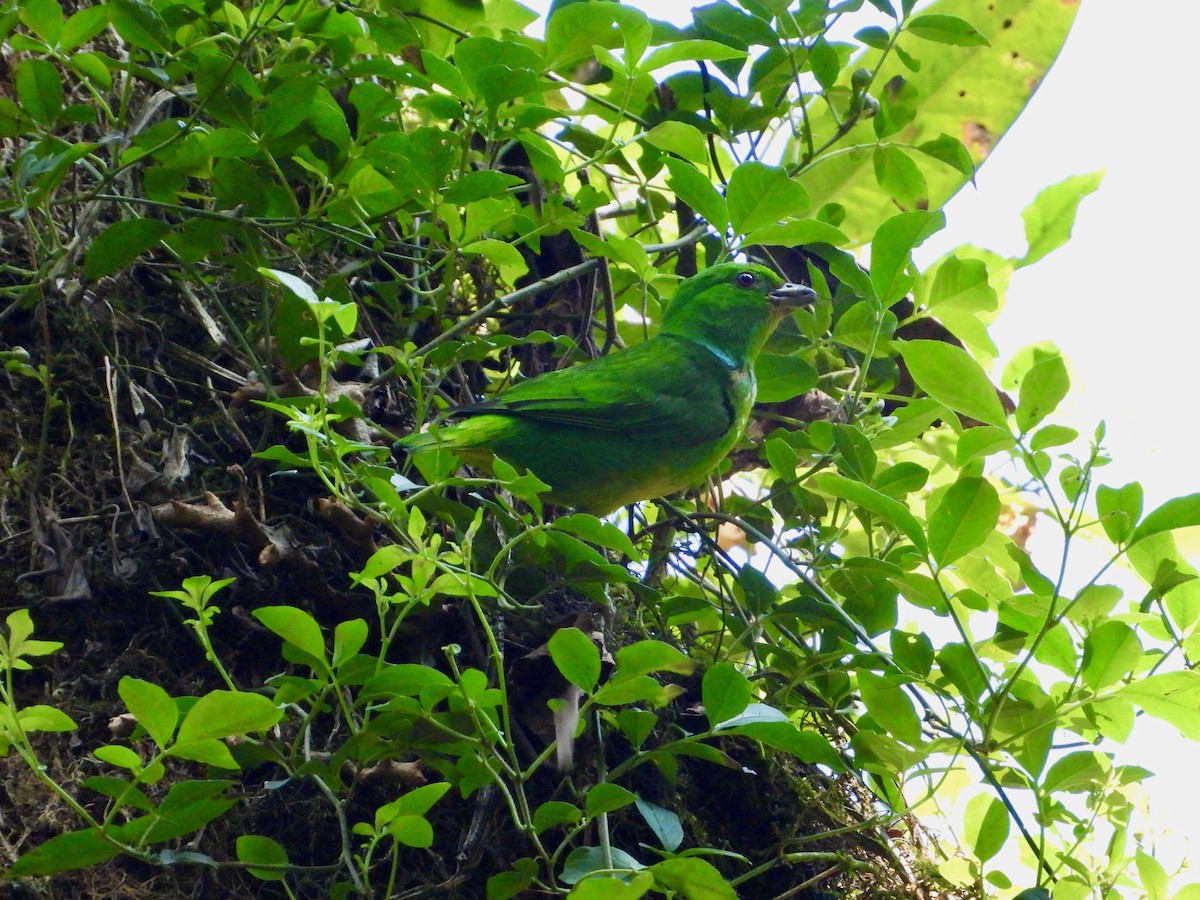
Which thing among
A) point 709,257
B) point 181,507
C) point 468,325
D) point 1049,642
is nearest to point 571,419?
point 468,325

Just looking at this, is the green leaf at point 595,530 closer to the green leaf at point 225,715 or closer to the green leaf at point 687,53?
the green leaf at point 225,715

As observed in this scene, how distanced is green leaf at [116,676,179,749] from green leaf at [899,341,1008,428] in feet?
3.84

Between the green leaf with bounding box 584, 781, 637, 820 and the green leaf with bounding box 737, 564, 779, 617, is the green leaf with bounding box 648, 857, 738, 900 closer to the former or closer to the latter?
the green leaf with bounding box 584, 781, 637, 820

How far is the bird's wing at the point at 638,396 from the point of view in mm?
2191

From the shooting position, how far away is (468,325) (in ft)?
6.94

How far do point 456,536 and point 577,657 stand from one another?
577mm

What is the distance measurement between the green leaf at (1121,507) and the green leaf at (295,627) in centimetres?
121

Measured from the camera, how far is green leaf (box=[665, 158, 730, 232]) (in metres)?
1.92

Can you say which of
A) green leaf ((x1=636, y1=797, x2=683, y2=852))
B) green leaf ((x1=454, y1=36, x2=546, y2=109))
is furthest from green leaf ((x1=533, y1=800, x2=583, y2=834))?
green leaf ((x1=454, y1=36, x2=546, y2=109))

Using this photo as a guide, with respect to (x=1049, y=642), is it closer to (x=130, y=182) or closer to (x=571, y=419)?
(x=571, y=419)

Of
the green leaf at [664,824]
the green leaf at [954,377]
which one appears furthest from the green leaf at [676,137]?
the green leaf at [664,824]

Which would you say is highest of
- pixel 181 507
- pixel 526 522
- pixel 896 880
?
pixel 526 522

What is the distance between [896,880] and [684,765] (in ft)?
1.47

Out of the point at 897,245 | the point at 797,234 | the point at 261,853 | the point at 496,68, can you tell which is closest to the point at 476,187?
the point at 496,68
